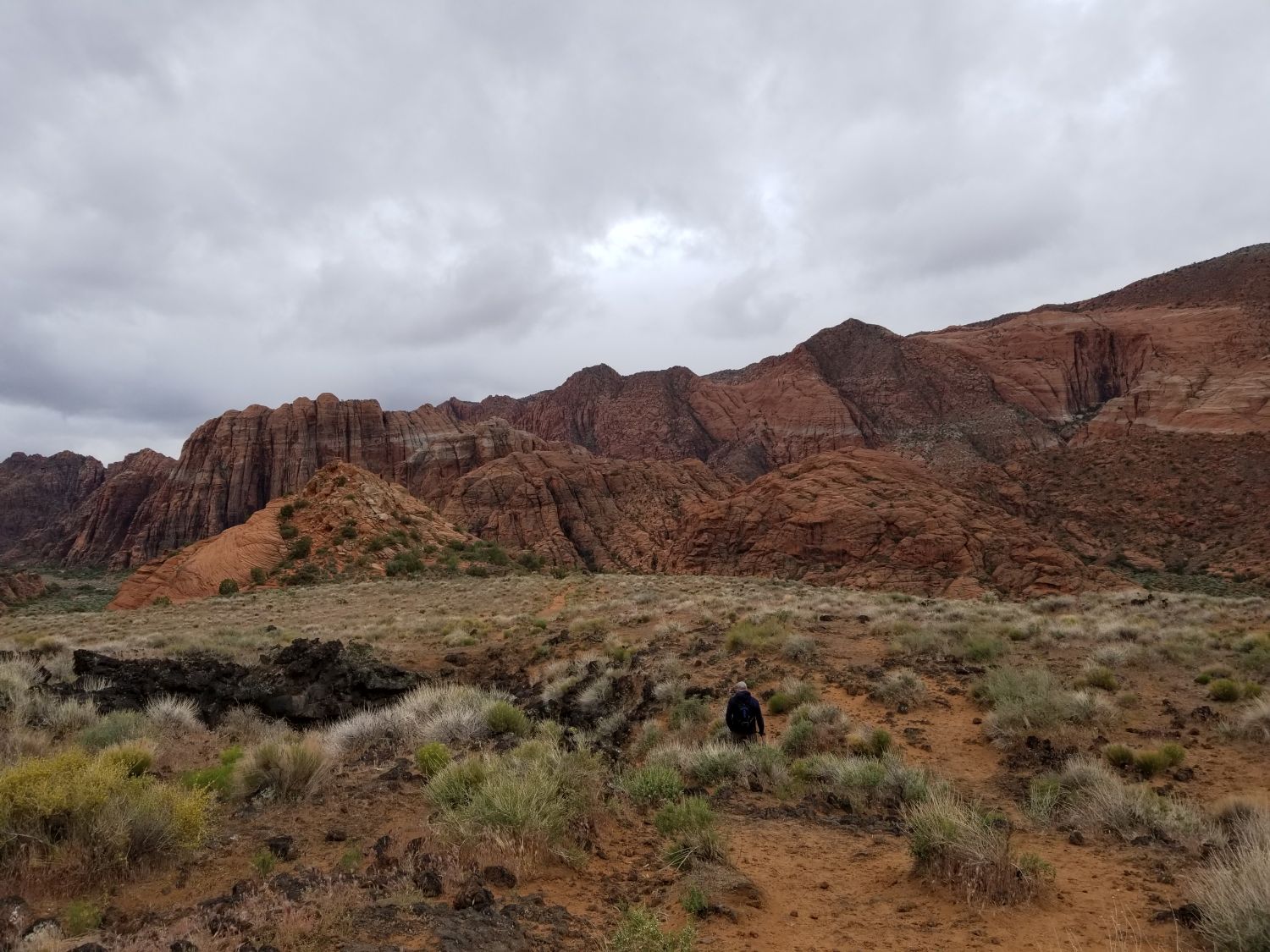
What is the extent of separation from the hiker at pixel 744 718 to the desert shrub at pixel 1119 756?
439cm

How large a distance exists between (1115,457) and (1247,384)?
1870cm

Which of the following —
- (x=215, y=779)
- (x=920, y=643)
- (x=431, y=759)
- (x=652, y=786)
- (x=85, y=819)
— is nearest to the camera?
(x=85, y=819)

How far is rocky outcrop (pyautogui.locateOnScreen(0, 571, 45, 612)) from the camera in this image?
5484cm

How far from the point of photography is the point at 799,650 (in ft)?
46.1

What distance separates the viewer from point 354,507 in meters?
40.4

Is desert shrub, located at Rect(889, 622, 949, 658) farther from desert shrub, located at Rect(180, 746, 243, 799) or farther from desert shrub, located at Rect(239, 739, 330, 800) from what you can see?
desert shrub, located at Rect(180, 746, 243, 799)

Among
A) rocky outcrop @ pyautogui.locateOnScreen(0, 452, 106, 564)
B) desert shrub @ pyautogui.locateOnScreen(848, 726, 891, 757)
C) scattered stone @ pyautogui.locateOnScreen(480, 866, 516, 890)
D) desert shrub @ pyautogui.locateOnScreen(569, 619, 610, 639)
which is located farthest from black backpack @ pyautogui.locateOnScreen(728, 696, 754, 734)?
rocky outcrop @ pyautogui.locateOnScreen(0, 452, 106, 564)

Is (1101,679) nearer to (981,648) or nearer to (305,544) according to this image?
(981,648)

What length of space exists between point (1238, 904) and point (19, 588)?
82.6m

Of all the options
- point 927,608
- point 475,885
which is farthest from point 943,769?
point 927,608

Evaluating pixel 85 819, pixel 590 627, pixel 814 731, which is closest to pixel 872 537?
pixel 590 627

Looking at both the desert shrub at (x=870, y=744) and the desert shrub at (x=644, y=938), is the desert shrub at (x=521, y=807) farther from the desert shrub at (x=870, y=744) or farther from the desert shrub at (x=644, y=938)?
the desert shrub at (x=870, y=744)

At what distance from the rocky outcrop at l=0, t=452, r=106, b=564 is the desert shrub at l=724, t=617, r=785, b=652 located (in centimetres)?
16138

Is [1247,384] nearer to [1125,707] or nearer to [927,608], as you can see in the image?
[927,608]
